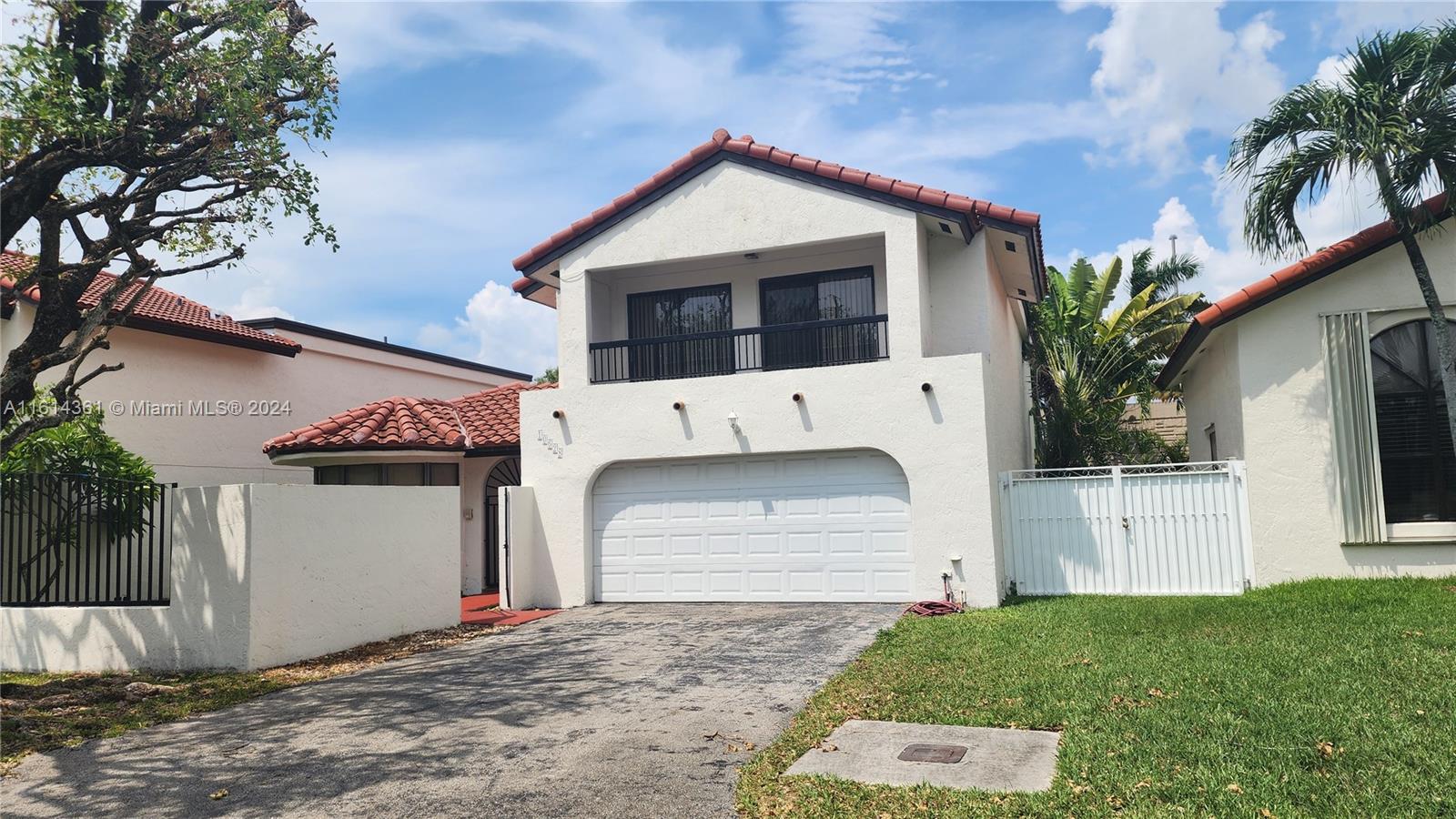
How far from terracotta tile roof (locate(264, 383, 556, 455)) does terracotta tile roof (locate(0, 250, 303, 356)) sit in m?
2.95

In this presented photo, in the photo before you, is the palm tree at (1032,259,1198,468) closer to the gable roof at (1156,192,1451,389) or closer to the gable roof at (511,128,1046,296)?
the gable roof at (511,128,1046,296)

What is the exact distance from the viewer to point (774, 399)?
1444 cm

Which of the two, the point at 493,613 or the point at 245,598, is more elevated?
the point at 245,598

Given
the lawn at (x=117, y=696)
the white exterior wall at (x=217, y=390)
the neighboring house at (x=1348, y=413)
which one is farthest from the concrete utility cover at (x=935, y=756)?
the white exterior wall at (x=217, y=390)

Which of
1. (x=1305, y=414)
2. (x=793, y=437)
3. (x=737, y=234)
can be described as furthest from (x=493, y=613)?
(x=1305, y=414)

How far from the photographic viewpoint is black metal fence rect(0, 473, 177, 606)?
10.9 meters

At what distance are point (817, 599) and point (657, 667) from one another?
16.0 ft

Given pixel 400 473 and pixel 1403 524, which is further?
pixel 400 473

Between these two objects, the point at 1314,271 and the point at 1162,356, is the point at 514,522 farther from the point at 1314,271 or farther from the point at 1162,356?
the point at 1162,356

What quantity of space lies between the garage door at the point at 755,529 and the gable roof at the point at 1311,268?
16.0 ft

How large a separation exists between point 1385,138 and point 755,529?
370 inches

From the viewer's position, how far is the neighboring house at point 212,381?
1745cm

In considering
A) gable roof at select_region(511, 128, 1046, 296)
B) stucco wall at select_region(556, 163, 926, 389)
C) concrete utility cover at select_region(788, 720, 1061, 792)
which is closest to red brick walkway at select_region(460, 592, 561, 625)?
stucco wall at select_region(556, 163, 926, 389)

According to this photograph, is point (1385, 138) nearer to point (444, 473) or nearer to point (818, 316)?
point (818, 316)
